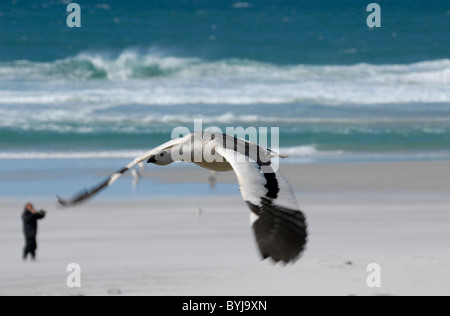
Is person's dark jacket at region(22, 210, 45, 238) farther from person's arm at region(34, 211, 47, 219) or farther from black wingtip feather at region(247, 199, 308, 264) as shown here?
black wingtip feather at region(247, 199, 308, 264)

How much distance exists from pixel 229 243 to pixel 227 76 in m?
25.4

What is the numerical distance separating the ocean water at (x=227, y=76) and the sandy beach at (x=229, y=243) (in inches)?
183

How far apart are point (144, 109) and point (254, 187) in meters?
21.3

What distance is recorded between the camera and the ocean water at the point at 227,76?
73.7 ft

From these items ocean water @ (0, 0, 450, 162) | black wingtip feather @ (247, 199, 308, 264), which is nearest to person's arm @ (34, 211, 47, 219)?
black wingtip feather @ (247, 199, 308, 264)

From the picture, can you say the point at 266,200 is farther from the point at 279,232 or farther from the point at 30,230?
the point at 30,230

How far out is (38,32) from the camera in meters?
47.6

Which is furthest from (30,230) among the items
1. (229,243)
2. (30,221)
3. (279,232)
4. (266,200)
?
(279,232)

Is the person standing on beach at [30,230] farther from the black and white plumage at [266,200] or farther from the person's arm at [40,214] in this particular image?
the black and white plumage at [266,200]

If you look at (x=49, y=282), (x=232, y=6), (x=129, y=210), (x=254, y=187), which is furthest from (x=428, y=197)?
(x=232, y=6)

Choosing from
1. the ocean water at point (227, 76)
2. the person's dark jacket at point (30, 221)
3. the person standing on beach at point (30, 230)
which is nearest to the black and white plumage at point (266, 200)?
the person standing on beach at point (30, 230)

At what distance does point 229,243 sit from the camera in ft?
38.4
